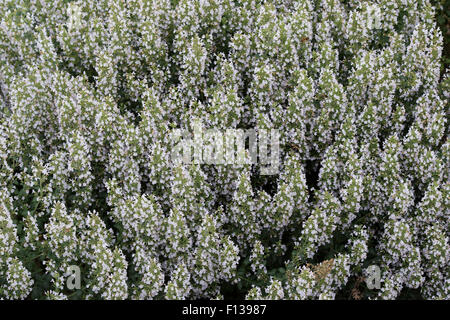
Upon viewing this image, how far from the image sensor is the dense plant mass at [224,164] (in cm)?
621

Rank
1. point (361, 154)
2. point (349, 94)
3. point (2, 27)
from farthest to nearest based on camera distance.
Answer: point (2, 27) → point (349, 94) → point (361, 154)

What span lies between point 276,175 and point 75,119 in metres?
2.71

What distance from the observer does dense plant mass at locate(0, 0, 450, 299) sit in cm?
621

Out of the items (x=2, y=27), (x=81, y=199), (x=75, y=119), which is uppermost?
(x=2, y=27)

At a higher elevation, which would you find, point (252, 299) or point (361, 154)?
point (361, 154)

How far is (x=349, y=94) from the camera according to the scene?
7918mm

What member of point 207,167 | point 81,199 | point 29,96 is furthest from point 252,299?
point 29,96

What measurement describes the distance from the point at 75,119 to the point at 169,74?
168 centimetres

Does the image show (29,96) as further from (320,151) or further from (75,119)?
(320,151)

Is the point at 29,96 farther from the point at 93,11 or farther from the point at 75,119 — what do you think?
the point at 93,11

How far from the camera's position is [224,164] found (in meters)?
6.82

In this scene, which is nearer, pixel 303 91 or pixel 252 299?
pixel 252 299

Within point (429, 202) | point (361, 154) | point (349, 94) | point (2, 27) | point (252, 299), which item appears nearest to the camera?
point (252, 299)

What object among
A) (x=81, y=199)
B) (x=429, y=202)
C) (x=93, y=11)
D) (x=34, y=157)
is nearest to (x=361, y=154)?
(x=429, y=202)
